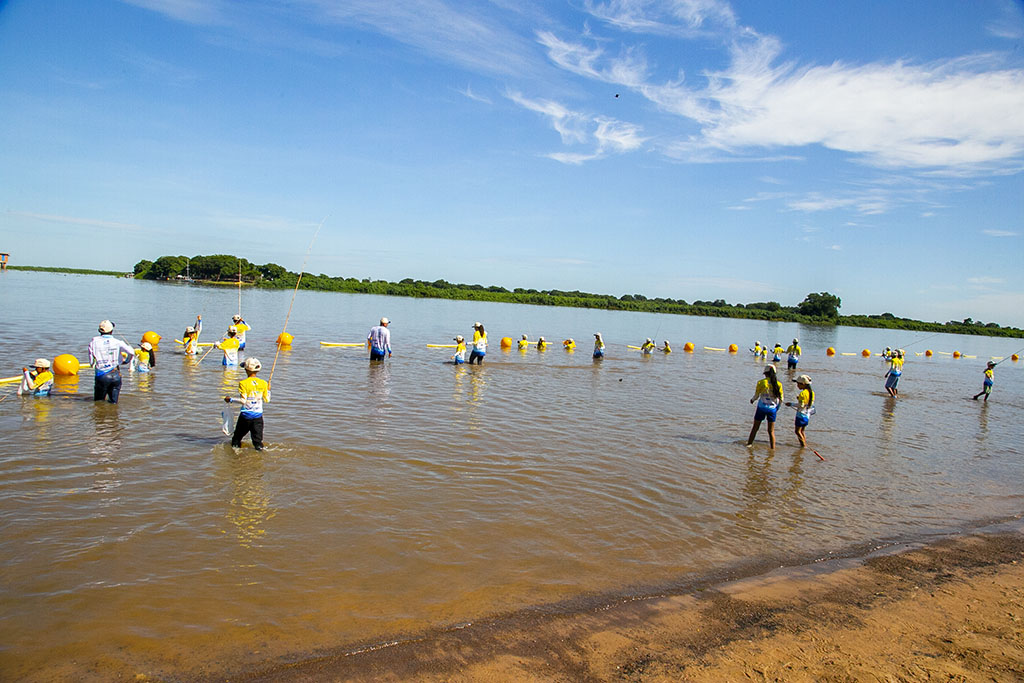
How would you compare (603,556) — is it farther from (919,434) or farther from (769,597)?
(919,434)

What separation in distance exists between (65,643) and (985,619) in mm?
8468

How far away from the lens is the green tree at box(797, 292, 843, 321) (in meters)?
118

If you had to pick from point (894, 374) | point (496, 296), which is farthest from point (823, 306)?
point (894, 374)

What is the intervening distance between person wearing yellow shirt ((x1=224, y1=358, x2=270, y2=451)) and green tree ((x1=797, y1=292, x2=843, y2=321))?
127084 mm

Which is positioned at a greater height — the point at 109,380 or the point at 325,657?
the point at 109,380

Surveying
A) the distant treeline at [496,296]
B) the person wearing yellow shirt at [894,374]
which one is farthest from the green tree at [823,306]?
the person wearing yellow shirt at [894,374]

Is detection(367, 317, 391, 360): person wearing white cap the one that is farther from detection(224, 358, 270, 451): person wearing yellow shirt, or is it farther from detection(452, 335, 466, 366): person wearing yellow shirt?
detection(224, 358, 270, 451): person wearing yellow shirt

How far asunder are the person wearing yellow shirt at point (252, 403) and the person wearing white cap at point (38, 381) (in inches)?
240

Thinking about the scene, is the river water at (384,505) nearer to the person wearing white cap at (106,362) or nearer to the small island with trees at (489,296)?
the person wearing white cap at (106,362)

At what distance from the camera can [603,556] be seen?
7047mm

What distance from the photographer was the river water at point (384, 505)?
530 cm

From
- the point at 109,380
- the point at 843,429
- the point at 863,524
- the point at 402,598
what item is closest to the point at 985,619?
the point at 863,524

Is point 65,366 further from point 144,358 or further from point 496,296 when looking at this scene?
point 496,296

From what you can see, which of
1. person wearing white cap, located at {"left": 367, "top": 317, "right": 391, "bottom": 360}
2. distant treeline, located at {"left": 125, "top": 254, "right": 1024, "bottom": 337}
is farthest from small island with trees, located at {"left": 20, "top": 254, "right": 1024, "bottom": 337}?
person wearing white cap, located at {"left": 367, "top": 317, "right": 391, "bottom": 360}
